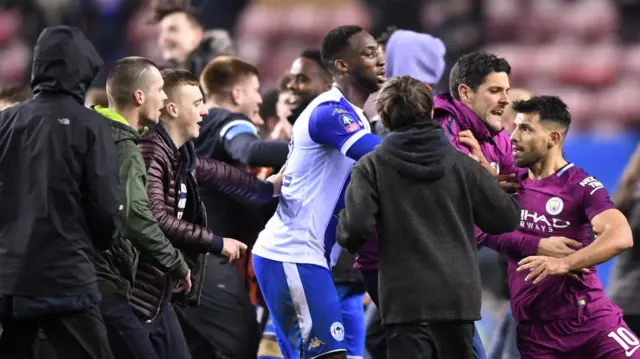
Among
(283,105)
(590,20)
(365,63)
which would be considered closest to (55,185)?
(365,63)

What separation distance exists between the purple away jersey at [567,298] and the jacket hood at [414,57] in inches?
64.3

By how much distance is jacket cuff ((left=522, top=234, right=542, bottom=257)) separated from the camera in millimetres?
6262

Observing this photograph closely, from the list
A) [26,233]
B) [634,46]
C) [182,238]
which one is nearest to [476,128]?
[182,238]

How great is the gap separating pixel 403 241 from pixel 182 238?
1.03 m

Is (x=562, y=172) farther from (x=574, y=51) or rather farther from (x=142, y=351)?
(x=574, y=51)

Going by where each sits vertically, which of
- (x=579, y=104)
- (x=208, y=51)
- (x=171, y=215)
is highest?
(x=579, y=104)

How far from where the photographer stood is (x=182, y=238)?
19.9 feet

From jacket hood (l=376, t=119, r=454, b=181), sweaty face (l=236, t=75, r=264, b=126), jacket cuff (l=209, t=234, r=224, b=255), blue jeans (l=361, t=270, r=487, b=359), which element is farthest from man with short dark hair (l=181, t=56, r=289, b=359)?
jacket hood (l=376, t=119, r=454, b=181)

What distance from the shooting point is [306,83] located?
26.2 feet

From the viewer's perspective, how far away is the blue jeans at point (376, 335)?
635 cm

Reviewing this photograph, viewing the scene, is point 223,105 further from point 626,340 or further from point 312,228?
point 626,340

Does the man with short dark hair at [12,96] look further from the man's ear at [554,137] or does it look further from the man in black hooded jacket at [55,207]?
the man's ear at [554,137]

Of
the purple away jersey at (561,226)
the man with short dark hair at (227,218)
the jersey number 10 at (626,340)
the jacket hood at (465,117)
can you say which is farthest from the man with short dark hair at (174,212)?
the jersey number 10 at (626,340)

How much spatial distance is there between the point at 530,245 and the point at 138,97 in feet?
6.10
